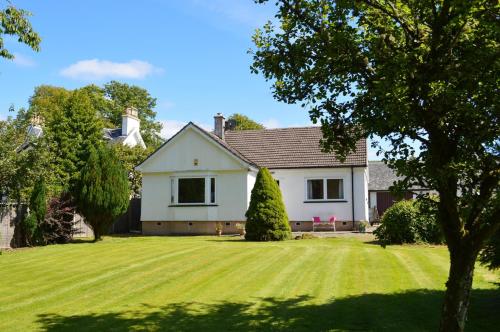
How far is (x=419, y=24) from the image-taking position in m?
6.14

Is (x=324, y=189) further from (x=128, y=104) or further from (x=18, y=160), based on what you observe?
(x=128, y=104)

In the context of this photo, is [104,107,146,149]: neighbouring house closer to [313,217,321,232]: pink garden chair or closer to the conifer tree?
[313,217,321,232]: pink garden chair

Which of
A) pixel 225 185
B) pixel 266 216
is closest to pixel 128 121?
pixel 225 185

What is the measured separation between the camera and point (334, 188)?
29266 mm

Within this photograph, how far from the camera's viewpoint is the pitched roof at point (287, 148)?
95.7 feet

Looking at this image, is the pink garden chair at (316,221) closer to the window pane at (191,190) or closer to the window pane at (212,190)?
the window pane at (212,190)

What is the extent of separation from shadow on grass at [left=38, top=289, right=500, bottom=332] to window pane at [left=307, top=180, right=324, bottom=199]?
19.7m

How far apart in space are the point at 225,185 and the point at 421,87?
75.7 feet

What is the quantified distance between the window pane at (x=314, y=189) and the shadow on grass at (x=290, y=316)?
1973cm

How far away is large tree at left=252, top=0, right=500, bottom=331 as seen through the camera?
5.27 m

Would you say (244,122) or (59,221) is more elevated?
(244,122)

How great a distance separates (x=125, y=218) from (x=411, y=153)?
26.6m

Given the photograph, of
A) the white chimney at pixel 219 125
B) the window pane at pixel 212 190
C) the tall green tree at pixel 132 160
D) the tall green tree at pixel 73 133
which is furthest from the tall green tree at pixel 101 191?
the tall green tree at pixel 132 160

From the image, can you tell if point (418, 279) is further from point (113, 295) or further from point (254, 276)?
point (113, 295)
